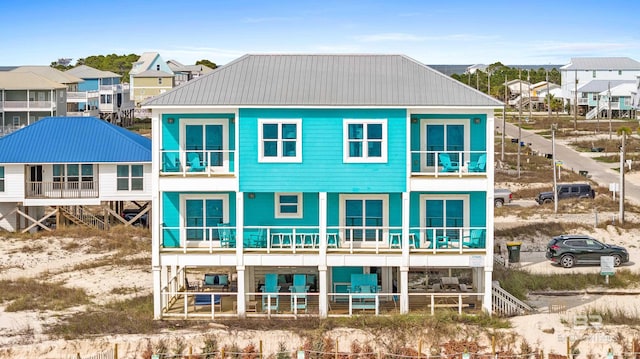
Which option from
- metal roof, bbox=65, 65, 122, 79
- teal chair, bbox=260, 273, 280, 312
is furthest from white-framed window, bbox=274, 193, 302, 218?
metal roof, bbox=65, 65, 122, 79

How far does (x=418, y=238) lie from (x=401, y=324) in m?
3.65

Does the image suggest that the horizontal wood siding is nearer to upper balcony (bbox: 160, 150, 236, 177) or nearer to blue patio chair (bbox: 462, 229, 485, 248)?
upper balcony (bbox: 160, 150, 236, 177)

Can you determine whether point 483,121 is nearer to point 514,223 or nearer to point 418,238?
point 418,238

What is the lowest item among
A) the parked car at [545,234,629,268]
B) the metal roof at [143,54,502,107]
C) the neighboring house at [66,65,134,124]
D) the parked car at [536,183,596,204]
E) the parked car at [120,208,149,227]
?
the parked car at [545,234,629,268]

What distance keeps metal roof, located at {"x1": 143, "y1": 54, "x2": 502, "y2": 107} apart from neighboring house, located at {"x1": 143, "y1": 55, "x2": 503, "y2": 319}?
0.06 meters

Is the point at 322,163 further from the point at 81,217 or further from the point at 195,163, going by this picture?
the point at 81,217

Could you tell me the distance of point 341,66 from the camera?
31.5m

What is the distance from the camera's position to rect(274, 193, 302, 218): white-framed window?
102 feet

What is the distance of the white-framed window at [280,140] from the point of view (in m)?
29.4

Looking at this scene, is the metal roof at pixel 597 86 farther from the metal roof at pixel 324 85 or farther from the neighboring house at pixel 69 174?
the metal roof at pixel 324 85

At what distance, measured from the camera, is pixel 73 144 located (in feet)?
156

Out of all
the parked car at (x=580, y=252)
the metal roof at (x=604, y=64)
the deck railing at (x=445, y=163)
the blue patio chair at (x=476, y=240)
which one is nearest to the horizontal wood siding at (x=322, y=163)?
the deck railing at (x=445, y=163)

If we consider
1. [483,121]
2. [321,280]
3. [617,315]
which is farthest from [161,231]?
[617,315]

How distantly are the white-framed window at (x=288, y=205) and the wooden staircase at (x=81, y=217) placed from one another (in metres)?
18.1
